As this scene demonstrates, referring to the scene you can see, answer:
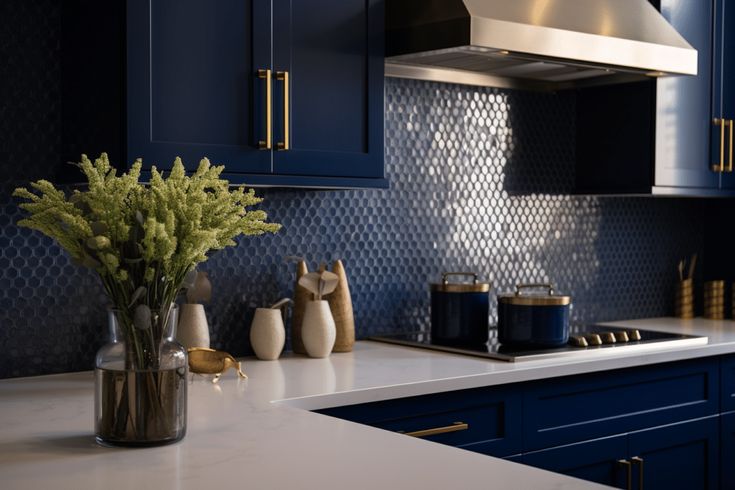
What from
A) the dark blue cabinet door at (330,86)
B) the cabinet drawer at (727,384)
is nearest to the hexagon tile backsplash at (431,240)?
the dark blue cabinet door at (330,86)

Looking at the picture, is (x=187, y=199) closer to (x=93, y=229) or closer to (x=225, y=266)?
(x=93, y=229)

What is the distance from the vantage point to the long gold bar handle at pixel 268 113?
8.89ft

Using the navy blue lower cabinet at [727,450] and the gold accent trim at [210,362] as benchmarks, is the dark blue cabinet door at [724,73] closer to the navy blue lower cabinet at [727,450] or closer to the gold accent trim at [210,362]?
the navy blue lower cabinet at [727,450]

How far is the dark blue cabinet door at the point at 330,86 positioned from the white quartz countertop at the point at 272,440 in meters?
0.57

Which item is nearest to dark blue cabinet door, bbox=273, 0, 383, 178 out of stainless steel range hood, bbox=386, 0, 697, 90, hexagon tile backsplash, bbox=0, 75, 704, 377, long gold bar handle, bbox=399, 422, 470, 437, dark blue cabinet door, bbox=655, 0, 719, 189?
stainless steel range hood, bbox=386, 0, 697, 90

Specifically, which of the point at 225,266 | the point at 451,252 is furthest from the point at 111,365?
the point at 451,252

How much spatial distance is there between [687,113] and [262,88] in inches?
70.7

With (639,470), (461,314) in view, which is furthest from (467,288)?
(639,470)

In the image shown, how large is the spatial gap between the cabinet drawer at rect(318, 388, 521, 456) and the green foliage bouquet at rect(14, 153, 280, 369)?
2.33ft

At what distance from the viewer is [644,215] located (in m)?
4.25

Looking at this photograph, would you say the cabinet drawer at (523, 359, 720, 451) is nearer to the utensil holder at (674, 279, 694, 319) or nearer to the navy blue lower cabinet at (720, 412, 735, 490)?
the navy blue lower cabinet at (720, 412, 735, 490)

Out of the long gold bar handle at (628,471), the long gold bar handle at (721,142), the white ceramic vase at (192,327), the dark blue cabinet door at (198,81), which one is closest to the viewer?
the dark blue cabinet door at (198,81)

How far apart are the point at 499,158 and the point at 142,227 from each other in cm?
211

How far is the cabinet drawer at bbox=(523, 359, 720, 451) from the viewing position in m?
2.89
